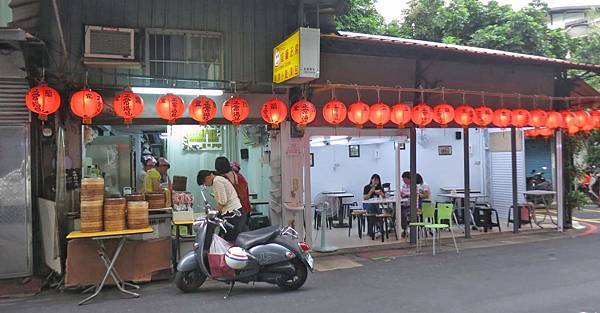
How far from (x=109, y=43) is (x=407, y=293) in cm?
673

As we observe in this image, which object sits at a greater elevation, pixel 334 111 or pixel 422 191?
pixel 334 111

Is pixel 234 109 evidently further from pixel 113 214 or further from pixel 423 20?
pixel 423 20

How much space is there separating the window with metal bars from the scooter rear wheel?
4481 millimetres

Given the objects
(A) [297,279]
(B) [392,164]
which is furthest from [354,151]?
(A) [297,279]

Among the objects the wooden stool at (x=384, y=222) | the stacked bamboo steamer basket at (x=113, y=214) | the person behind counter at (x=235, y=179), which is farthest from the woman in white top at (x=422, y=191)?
the stacked bamboo steamer basket at (x=113, y=214)

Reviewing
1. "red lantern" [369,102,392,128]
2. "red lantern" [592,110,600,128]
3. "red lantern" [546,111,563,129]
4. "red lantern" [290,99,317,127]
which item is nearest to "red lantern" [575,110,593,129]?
"red lantern" [592,110,600,128]

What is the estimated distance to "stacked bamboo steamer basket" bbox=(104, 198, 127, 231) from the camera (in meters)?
7.41

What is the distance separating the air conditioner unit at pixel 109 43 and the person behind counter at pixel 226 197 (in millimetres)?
2660

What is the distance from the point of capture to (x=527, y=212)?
13.8 metres

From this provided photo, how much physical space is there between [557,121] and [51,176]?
11870mm

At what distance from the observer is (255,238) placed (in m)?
7.33

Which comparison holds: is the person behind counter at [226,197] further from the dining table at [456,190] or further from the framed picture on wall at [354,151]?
the dining table at [456,190]

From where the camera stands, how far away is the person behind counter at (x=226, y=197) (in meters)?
7.86

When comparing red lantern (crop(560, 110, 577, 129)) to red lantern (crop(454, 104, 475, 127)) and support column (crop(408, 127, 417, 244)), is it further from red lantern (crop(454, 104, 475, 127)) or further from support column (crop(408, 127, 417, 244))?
support column (crop(408, 127, 417, 244))
